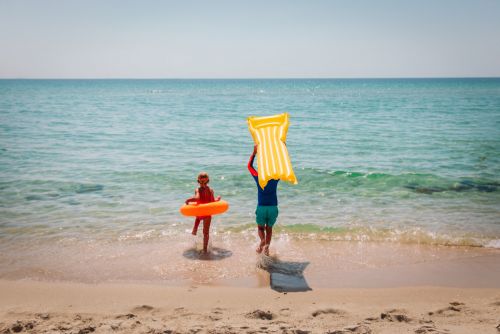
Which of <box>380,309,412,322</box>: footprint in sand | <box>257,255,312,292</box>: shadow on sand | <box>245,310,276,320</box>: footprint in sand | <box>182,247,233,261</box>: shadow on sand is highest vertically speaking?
<box>380,309,412,322</box>: footprint in sand

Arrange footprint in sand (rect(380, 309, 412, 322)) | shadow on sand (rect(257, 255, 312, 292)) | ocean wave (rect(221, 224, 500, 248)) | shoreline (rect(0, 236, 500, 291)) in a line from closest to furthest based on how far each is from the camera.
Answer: footprint in sand (rect(380, 309, 412, 322)) → shadow on sand (rect(257, 255, 312, 292)) → shoreline (rect(0, 236, 500, 291)) → ocean wave (rect(221, 224, 500, 248))

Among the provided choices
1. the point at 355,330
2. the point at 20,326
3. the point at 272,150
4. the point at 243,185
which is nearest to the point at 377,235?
the point at 272,150

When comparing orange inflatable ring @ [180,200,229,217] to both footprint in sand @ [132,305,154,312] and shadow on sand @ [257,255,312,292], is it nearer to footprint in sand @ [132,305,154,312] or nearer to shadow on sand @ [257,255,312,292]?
shadow on sand @ [257,255,312,292]

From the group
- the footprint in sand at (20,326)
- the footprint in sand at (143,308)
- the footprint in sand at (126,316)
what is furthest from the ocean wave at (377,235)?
the footprint in sand at (20,326)

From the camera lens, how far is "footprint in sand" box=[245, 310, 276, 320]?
170 inches

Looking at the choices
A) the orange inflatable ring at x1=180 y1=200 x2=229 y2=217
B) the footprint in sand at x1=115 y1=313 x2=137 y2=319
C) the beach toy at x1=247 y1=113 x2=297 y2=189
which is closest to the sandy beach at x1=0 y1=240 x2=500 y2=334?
the footprint in sand at x1=115 y1=313 x2=137 y2=319

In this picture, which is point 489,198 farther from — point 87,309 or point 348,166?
point 87,309

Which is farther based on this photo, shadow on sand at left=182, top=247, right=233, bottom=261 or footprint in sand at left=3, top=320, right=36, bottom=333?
shadow on sand at left=182, top=247, right=233, bottom=261

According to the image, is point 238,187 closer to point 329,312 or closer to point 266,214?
point 266,214

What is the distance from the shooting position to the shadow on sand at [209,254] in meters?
6.36

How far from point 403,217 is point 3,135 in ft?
62.6

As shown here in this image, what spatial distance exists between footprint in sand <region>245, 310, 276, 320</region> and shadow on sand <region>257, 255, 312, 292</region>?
79cm

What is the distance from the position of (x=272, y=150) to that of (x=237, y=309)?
8.39 ft

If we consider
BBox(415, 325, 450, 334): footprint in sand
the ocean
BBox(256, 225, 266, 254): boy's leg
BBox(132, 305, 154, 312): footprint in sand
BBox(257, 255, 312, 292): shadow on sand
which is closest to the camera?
BBox(415, 325, 450, 334): footprint in sand
